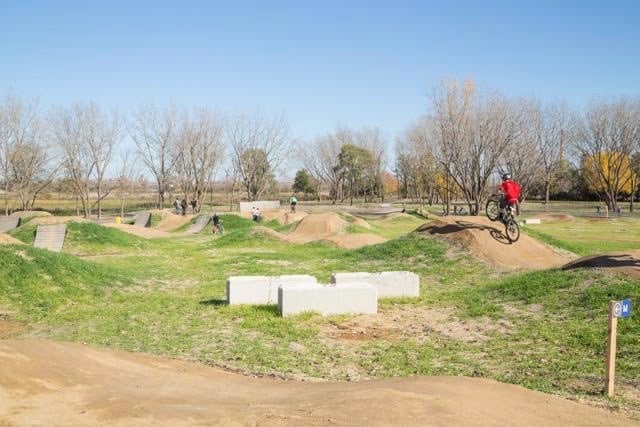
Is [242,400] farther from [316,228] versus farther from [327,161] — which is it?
[327,161]

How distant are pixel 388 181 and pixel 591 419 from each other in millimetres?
102454

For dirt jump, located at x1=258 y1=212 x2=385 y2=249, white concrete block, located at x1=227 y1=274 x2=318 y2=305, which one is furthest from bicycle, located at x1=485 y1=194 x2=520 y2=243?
dirt jump, located at x1=258 y1=212 x2=385 y2=249

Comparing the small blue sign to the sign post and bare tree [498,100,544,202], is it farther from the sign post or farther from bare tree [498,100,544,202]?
bare tree [498,100,544,202]

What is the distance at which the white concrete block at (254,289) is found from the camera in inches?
531

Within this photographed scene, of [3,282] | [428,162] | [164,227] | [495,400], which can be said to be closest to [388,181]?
[428,162]

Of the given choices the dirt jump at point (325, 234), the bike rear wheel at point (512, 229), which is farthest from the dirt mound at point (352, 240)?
the bike rear wheel at point (512, 229)

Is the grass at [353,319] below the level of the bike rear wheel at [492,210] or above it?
below

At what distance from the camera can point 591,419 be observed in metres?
5.99

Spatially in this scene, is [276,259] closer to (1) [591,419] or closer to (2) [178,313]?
(2) [178,313]

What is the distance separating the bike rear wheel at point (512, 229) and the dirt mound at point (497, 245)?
22 centimetres

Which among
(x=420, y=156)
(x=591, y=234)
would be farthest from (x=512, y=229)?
(x=420, y=156)

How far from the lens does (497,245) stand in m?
18.6

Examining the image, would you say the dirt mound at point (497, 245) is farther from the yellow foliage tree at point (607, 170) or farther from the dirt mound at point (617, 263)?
the yellow foliage tree at point (607, 170)

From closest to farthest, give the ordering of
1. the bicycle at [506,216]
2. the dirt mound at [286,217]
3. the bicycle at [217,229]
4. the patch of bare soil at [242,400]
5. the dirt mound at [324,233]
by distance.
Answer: the patch of bare soil at [242,400], the bicycle at [506,216], the dirt mound at [324,233], the bicycle at [217,229], the dirt mound at [286,217]
